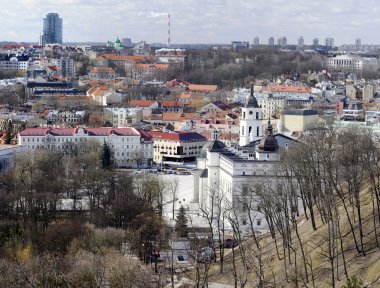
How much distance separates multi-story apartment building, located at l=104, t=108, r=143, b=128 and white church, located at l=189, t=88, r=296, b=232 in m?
21.8

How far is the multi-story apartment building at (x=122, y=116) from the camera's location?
51.8m

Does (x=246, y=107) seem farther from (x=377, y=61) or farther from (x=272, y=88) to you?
(x=377, y=61)

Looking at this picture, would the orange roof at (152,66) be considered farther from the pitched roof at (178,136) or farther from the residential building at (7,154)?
the residential building at (7,154)

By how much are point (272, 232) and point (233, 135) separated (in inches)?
935

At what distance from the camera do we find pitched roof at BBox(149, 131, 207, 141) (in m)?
42.2

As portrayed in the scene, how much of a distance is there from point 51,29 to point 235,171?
124985 mm

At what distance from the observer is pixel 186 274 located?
19781 millimetres

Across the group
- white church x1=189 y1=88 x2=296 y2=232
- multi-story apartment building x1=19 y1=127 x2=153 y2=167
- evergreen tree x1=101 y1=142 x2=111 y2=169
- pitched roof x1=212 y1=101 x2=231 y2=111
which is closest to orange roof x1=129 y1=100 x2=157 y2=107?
pitched roof x1=212 y1=101 x2=231 y2=111

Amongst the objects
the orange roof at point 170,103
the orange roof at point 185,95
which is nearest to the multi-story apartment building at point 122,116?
the orange roof at point 170,103

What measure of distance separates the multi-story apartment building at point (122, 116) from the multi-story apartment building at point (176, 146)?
8.58 meters

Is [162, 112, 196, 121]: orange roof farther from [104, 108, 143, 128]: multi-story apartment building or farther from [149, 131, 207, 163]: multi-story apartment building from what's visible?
[149, 131, 207, 163]: multi-story apartment building

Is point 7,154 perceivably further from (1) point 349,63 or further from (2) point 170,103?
(1) point 349,63

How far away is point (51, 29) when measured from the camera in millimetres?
147875

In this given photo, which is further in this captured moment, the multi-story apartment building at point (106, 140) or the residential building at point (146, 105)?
the residential building at point (146, 105)
